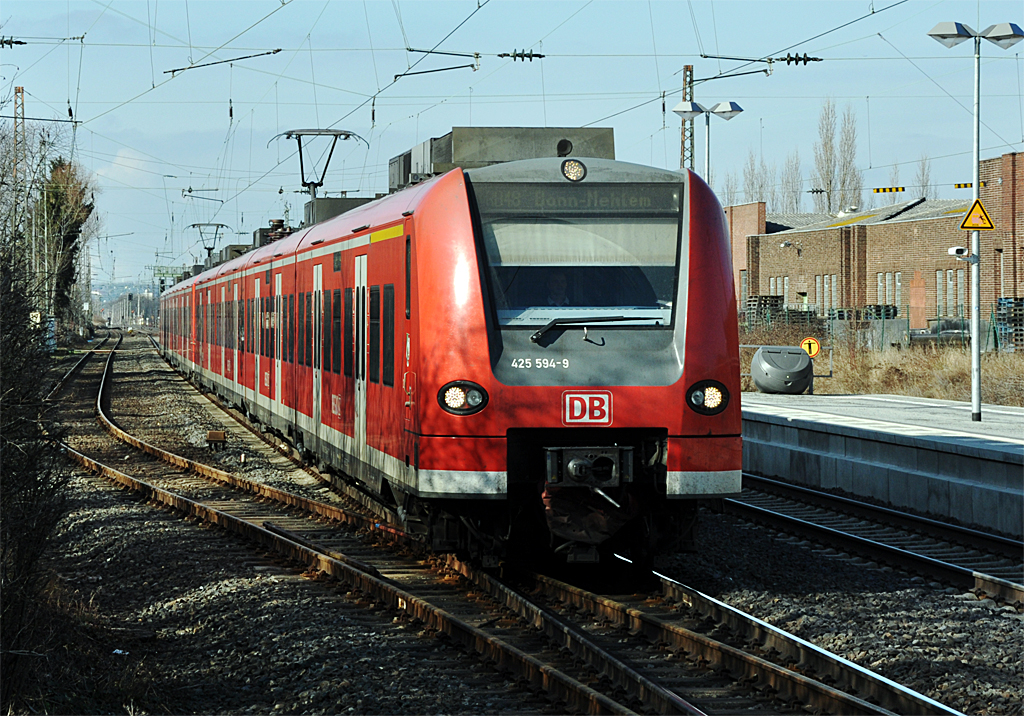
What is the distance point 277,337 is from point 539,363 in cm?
979

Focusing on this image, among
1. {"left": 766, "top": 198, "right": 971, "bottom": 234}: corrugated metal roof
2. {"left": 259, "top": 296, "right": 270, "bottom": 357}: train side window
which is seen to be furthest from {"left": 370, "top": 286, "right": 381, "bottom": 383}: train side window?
{"left": 766, "top": 198, "right": 971, "bottom": 234}: corrugated metal roof

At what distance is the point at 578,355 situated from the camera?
839cm

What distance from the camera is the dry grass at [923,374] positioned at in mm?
25656

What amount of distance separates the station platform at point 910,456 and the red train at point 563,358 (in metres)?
5.21

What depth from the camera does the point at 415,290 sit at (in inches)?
348

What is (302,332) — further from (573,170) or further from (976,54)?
(976,54)

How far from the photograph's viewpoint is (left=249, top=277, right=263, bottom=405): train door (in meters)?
19.8

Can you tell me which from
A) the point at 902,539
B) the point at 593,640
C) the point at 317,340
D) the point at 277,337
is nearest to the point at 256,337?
the point at 277,337

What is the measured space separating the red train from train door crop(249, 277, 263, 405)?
35.2 feet

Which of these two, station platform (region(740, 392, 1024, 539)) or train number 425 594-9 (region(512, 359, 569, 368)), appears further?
station platform (region(740, 392, 1024, 539))

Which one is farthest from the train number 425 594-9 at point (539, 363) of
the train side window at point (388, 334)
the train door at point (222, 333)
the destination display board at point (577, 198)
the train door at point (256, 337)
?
the train door at point (222, 333)

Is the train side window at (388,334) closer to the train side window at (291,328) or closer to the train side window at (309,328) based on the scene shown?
the train side window at (309,328)

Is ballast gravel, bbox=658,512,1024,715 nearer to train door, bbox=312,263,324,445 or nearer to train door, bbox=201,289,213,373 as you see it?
train door, bbox=312,263,324,445

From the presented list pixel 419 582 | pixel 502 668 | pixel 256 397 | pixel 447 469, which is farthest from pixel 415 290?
pixel 256 397
